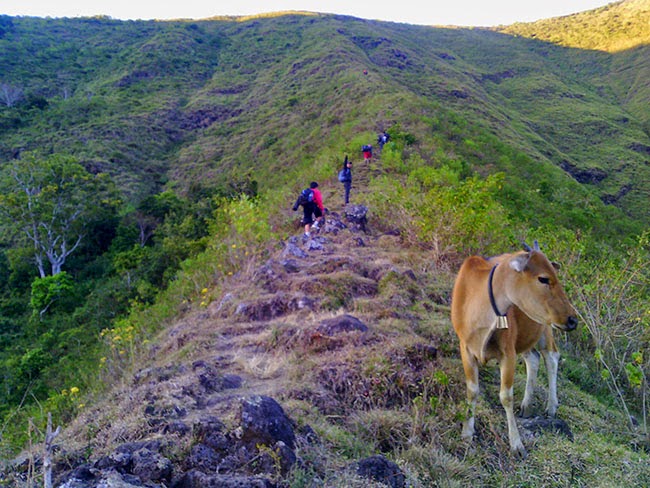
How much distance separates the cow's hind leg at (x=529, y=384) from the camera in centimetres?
420

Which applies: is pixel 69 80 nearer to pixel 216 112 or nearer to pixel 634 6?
pixel 216 112

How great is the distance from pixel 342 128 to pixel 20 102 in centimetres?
3745

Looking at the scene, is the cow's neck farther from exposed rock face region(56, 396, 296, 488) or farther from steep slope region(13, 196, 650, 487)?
exposed rock face region(56, 396, 296, 488)

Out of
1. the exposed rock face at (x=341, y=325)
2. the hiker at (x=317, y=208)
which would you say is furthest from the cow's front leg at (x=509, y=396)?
the hiker at (x=317, y=208)

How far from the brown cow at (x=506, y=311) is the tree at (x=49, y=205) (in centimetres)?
2626

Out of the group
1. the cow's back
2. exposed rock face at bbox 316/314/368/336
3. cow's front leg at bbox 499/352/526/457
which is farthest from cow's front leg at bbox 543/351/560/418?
exposed rock face at bbox 316/314/368/336

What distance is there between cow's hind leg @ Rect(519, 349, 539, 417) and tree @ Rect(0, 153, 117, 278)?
26339 mm

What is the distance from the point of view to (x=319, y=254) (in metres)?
8.29

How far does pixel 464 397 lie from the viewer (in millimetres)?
4082

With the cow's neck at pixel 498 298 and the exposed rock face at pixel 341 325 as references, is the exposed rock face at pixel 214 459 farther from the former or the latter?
the exposed rock face at pixel 341 325

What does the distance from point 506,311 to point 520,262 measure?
0.44 m

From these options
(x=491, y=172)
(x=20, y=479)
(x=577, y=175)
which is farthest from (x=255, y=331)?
(x=577, y=175)

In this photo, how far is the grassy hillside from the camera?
12.0 feet

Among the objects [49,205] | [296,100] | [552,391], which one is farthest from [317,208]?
[296,100]
